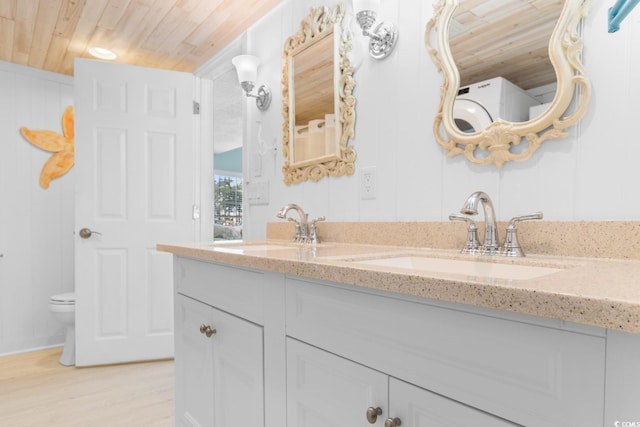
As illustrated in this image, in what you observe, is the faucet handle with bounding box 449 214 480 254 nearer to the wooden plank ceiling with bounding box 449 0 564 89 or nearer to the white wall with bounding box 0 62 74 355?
the wooden plank ceiling with bounding box 449 0 564 89

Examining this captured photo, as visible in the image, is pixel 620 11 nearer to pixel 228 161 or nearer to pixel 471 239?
pixel 471 239

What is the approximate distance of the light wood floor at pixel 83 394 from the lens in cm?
181

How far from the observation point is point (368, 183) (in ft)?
5.07

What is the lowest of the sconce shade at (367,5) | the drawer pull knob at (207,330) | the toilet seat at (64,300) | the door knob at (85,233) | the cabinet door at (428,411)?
the toilet seat at (64,300)

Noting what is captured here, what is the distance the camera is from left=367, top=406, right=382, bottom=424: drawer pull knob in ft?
2.38

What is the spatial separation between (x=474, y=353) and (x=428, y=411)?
0.15 meters

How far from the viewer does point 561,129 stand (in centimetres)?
102

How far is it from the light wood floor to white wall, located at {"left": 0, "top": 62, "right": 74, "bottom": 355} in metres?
0.30

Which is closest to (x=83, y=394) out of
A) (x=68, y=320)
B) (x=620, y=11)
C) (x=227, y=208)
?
(x=68, y=320)

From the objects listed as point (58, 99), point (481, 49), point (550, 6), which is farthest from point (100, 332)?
point (550, 6)

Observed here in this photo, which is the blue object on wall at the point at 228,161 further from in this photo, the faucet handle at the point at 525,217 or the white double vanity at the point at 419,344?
the faucet handle at the point at 525,217

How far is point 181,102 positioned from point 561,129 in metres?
2.48

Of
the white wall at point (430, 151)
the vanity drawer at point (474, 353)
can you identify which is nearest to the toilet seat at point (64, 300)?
the white wall at point (430, 151)

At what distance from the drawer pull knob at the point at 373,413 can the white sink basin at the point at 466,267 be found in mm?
275
